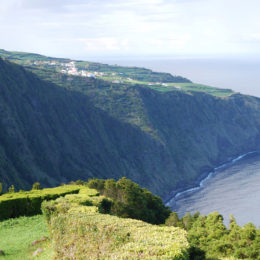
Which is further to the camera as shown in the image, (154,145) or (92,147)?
(154,145)

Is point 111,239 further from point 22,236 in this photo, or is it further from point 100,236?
point 22,236

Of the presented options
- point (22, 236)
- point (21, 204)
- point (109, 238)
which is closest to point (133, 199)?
point (21, 204)

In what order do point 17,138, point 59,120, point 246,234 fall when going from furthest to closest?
1. point 59,120
2. point 17,138
3. point 246,234

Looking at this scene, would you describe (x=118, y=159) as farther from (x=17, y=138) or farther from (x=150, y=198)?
(x=150, y=198)

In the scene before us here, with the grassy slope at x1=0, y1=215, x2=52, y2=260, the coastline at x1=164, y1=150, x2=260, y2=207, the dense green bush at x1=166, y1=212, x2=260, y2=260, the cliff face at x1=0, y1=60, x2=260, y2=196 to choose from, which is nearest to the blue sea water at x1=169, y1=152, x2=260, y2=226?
the coastline at x1=164, y1=150, x2=260, y2=207

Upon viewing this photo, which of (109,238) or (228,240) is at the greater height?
(109,238)

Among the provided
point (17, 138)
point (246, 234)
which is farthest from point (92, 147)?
point (246, 234)
